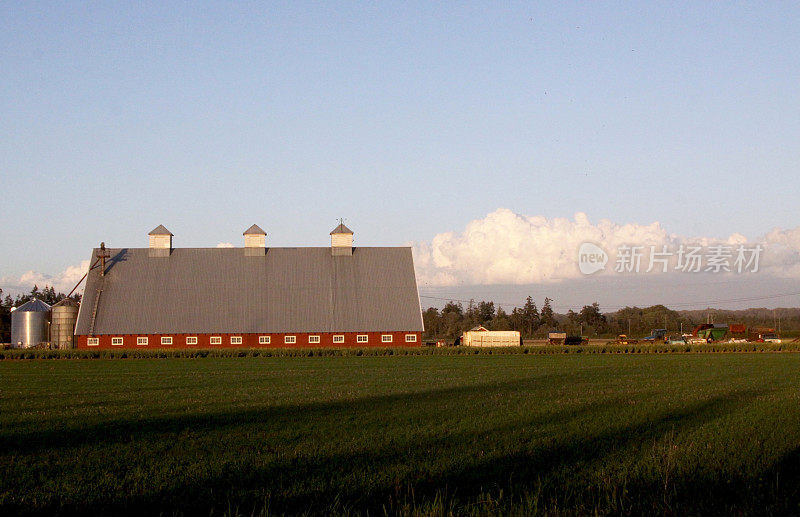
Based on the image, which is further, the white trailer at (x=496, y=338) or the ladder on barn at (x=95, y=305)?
the white trailer at (x=496, y=338)

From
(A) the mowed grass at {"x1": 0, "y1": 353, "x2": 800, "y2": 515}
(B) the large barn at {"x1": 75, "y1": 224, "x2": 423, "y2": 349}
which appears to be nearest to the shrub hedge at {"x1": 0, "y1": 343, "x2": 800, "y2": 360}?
(B) the large barn at {"x1": 75, "y1": 224, "x2": 423, "y2": 349}

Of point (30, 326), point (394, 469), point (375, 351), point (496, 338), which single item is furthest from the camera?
point (496, 338)

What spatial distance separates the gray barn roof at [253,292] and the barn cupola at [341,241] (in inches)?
23.7

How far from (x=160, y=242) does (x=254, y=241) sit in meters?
8.47

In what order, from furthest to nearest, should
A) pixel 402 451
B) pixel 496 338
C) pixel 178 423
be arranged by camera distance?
1. pixel 496 338
2. pixel 178 423
3. pixel 402 451

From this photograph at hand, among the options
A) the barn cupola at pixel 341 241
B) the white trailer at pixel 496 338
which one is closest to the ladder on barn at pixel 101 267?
the barn cupola at pixel 341 241

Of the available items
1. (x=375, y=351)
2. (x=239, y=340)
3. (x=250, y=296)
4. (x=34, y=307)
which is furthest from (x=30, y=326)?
(x=375, y=351)

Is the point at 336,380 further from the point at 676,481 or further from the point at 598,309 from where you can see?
the point at 598,309

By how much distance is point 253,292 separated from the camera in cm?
6769

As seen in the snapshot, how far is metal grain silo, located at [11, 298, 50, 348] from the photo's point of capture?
237 ft

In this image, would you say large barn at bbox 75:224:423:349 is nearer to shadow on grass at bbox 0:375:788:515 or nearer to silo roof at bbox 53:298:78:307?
silo roof at bbox 53:298:78:307

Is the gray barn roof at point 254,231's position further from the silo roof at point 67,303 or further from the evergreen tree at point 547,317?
the evergreen tree at point 547,317

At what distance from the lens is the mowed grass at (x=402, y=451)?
9.45 m

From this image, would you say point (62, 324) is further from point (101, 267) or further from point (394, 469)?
point (394, 469)
